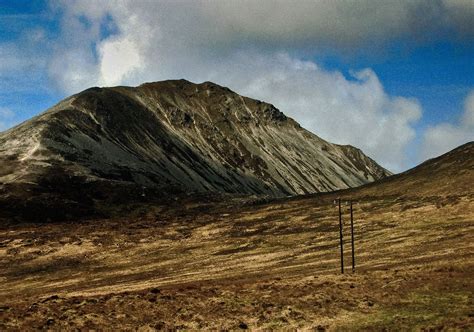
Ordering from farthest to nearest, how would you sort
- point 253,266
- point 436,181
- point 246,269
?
1. point 436,181
2. point 253,266
3. point 246,269

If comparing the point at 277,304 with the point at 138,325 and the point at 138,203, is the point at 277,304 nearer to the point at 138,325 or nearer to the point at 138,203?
the point at 138,325

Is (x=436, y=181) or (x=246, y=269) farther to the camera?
(x=436, y=181)

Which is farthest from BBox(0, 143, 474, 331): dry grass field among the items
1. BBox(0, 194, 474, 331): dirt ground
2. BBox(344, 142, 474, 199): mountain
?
BBox(344, 142, 474, 199): mountain

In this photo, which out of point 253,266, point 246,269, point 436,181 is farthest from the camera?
point 436,181

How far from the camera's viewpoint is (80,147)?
187375mm

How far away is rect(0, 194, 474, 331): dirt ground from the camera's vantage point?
3612 cm

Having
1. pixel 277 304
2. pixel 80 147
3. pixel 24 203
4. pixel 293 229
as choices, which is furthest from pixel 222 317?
pixel 80 147

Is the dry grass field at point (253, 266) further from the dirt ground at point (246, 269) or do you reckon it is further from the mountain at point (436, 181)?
the mountain at point (436, 181)

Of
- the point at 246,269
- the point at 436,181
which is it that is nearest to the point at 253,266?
the point at 246,269

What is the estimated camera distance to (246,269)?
229 feet

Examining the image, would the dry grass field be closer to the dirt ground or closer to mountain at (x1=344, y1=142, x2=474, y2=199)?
the dirt ground

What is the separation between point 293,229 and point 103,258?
40.9m

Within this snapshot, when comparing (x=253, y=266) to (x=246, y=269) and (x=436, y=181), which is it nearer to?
(x=246, y=269)

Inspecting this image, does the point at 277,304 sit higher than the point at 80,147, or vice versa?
the point at 80,147
